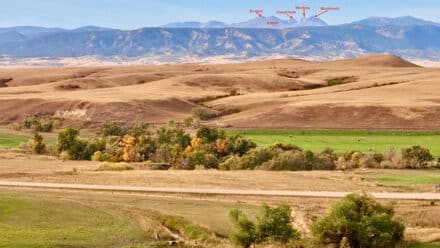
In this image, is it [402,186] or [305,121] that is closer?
[402,186]

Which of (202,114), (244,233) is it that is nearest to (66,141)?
(202,114)

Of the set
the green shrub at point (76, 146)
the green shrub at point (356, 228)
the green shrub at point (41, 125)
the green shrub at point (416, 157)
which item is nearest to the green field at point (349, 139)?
the green shrub at point (416, 157)

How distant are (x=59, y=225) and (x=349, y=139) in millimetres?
63573

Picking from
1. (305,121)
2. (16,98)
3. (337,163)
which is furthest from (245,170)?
(16,98)

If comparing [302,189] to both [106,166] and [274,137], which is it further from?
[274,137]

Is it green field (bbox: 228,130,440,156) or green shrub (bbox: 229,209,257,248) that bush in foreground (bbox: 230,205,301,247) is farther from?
green field (bbox: 228,130,440,156)

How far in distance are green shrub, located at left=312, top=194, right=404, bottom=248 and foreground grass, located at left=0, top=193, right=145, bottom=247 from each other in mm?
10169

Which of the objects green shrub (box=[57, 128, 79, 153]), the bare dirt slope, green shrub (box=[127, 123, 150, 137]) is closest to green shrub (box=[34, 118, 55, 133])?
the bare dirt slope

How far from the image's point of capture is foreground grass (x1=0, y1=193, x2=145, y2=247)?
40312mm

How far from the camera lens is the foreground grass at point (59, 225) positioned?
40.3 meters

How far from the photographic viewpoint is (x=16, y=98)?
165875mm

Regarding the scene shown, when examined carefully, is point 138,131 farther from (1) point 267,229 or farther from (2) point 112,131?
(1) point 267,229

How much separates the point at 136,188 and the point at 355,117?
249 ft

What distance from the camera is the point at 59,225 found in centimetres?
4453
